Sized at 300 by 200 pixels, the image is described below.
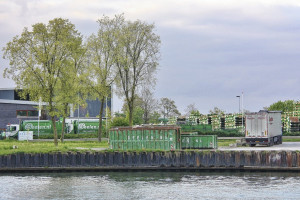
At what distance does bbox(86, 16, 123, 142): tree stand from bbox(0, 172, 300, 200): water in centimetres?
2995

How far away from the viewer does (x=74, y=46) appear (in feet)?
251

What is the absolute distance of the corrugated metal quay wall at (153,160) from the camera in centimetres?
5456

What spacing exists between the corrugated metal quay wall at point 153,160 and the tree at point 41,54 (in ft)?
54.4

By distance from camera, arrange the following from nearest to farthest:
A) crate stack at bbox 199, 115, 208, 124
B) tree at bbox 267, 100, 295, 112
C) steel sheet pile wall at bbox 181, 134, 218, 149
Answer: steel sheet pile wall at bbox 181, 134, 218, 149 < crate stack at bbox 199, 115, 208, 124 < tree at bbox 267, 100, 295, 112

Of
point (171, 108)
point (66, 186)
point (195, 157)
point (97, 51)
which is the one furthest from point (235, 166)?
point (171, 108)

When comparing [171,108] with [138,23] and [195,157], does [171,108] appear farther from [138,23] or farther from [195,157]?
[195,157]

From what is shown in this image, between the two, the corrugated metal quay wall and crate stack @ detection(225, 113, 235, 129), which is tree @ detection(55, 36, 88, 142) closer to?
the corrugated metal quay wall

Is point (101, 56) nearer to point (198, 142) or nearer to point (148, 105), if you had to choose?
point (198, 142)

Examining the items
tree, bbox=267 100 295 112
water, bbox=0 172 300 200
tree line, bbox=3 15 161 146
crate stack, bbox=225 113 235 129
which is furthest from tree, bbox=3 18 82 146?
tree, bbox=267 100 295 112

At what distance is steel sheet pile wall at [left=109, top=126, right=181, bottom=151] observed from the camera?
61219mm

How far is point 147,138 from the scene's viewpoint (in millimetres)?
61406

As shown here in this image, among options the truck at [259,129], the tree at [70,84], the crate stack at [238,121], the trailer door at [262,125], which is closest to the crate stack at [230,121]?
the crate stack at [238,121]

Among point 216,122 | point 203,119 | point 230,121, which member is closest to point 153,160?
point 230,121

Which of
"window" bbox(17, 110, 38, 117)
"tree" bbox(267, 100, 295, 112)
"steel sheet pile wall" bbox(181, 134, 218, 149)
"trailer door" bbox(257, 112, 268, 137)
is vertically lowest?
"steel sheet pile wall" bbox(181, 134, 218, 149)
